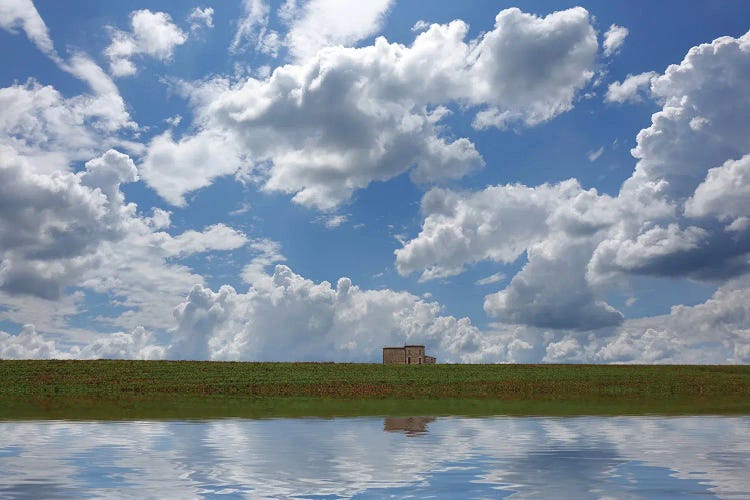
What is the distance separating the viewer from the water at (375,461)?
1919 centimetres

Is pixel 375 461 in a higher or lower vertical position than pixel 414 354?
lower

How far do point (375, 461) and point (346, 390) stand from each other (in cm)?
4335

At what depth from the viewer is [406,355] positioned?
118 m

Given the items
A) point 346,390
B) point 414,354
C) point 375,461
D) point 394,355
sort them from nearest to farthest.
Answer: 1. point 375,461
2. point 346,390
3. point 414,354
4. point 394,355

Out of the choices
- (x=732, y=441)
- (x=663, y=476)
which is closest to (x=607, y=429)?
(x=732, y=441)

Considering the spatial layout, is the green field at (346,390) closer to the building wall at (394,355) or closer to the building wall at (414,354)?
the building wall at (414,354)

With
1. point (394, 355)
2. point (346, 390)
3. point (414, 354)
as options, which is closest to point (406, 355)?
point (414, 354)

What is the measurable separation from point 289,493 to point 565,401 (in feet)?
166

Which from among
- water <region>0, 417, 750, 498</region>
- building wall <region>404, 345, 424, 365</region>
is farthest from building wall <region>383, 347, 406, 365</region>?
water <region>0, 417, 750, 498</region>

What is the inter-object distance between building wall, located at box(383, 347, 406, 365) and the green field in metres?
17.9

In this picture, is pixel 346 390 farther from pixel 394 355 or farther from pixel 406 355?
pixel 394 355

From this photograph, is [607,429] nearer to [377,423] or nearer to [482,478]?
[377,423]

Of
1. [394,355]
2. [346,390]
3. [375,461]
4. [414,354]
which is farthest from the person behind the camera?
[394,355]

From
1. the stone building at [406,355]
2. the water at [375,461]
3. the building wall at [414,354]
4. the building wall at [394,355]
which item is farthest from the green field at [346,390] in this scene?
the building wall at [394,355]
